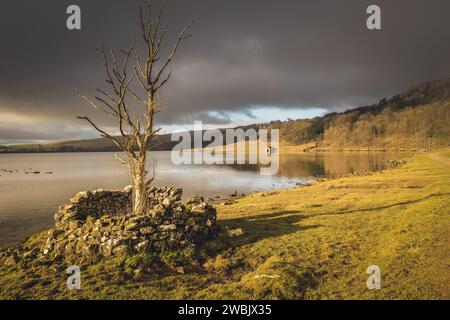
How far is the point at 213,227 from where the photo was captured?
58.2 feet

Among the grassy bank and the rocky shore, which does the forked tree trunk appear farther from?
the grassy bank

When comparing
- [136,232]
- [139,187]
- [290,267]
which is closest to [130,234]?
[136,232]

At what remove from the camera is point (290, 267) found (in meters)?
12.1

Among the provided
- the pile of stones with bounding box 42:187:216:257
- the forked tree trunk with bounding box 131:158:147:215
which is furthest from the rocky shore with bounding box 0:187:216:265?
the forked tree trunk with bounding box 131:158:147:215

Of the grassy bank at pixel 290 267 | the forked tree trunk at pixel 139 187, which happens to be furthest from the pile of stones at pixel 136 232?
the forked tree trunk at pixel 139 187

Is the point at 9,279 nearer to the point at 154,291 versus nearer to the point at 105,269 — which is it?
the point at 105,269

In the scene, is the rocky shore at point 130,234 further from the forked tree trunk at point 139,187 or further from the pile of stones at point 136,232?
the forked tree trunk at point 139,187

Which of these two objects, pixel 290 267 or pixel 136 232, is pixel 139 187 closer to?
pixel 136 232

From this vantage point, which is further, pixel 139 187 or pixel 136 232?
pixel 139 187

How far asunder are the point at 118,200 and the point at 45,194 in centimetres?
3802

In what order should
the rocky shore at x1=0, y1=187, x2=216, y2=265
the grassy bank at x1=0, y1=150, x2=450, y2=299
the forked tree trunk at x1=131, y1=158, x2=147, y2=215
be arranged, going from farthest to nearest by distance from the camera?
the forked tree trunk at x1=131, y1=158, x2=147, y2=215 < the rocky shore at x1=0, y1=187, x2=216, y2=265 < the grassy bank at x1=0, y1=150, x2=450, y2=299

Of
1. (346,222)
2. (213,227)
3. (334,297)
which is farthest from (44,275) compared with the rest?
(346,222)

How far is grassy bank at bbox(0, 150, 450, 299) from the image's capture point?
10500 mm

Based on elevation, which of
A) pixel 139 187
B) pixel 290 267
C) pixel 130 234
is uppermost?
pixel 139 187
